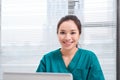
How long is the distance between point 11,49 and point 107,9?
983 millimetres

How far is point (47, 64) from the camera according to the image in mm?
1297

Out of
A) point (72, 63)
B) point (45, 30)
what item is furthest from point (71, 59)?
point (45, 30)

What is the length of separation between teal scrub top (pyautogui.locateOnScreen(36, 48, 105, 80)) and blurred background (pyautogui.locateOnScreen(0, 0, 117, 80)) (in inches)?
23.7

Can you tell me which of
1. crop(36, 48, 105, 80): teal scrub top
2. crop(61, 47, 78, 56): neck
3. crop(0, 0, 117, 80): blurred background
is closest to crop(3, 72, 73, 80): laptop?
crop(36, 48, 105, 80): teal scrub top

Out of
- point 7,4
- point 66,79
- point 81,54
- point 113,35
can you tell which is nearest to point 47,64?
point 81,54

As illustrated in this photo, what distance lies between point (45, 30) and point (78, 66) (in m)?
0.79

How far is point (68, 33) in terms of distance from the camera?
1.26 metres

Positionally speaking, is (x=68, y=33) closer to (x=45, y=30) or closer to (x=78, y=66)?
(x=78, y=66)

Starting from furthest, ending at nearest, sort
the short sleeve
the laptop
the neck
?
1. the neck
2. the short sleeve
3. the laptop

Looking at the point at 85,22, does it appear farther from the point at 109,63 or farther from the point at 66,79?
the point at 66,79

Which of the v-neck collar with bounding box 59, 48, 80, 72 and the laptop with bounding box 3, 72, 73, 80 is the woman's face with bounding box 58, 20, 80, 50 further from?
the laptop with bounding box 3, 72, 73, 80

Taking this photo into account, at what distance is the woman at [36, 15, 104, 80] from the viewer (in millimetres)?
1212

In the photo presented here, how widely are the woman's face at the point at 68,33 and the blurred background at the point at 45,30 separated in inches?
24.2

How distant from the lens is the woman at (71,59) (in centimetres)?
121
